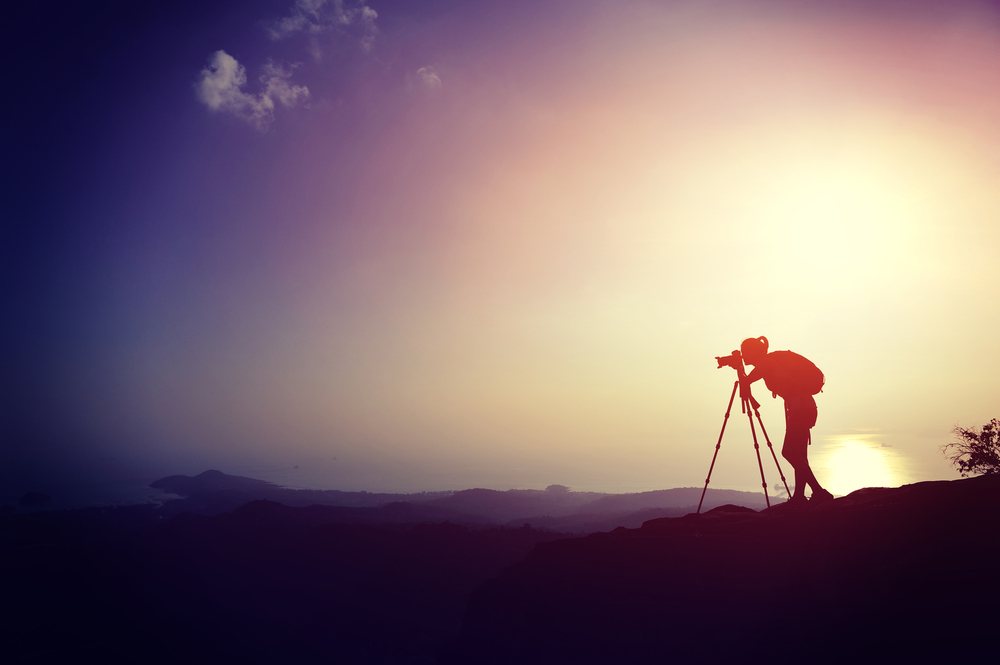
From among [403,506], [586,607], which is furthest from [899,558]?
[403,506]

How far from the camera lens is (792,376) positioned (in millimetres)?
9562

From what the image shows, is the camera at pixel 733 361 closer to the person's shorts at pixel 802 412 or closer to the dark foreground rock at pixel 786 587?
the person's shorts at pixel 802 412

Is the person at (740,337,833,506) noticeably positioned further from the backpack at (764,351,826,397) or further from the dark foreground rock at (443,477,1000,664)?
the dark foreground rock at (443,477,1000,664)

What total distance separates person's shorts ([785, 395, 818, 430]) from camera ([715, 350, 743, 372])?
1.44 m

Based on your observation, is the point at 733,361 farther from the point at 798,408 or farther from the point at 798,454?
the point at 798,454

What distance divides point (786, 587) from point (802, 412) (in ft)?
12.4

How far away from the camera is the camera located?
421 inches

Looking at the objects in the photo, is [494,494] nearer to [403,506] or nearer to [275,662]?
[403,506]

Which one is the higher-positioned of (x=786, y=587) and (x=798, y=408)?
(x=798, y=408)

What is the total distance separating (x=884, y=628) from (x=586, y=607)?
6.29 metres

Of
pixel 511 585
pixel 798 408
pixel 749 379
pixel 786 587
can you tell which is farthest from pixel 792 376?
pixel 511 585

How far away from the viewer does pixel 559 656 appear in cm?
1001

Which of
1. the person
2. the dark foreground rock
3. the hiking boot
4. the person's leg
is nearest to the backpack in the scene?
the person

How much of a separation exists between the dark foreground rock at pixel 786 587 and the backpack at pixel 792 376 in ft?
7.83
